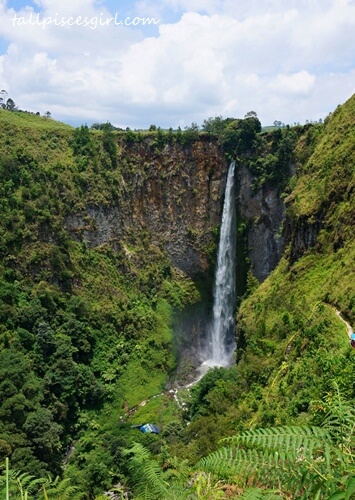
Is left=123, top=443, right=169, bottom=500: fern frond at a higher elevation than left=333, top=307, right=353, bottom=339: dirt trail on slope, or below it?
higher

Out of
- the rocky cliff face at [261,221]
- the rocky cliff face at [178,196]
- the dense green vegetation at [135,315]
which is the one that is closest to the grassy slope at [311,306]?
the dense green vegetation at [135,315]

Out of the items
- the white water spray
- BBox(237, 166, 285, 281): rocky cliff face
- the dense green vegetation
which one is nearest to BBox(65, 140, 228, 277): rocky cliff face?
the dense green vegetation

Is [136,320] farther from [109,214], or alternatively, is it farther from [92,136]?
[92,136]

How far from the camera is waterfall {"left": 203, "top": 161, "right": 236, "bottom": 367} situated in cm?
3875

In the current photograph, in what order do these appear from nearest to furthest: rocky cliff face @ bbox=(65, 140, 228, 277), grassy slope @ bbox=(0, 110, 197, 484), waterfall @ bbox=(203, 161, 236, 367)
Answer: grassy slope @ bbox=(0, 110, 197, 484) → waterfall @ bbox=(203, 161, 236, 367) → rocky cliff face @ bbox=(65, 140, 228, 277)

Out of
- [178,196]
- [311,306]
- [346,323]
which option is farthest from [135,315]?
[346,323]

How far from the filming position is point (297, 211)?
2700 cm

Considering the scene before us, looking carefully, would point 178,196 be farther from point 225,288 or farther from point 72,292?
point 72,292

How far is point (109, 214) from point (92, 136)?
736 centimetres

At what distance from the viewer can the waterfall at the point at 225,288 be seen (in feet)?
127

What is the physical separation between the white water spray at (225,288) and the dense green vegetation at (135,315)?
7.04 feet

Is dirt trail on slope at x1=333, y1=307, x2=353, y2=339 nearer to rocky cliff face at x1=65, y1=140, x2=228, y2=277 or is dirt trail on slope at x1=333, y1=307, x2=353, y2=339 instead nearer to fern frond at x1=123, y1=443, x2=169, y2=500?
fern frond at x1=123, y1=443, x2=169, y2=500

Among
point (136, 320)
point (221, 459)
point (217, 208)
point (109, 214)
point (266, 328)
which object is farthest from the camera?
point (217, 208)

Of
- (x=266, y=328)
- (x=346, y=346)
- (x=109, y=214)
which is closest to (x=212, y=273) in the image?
(x=109, y=214)
